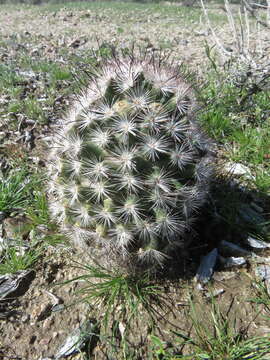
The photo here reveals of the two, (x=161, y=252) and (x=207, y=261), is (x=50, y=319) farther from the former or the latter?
(x=207, y=261)

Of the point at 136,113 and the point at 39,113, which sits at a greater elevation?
the point at 136,113

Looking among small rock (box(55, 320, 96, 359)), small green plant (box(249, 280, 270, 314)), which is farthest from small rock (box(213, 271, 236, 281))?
small rock (box(55, 320, 96, 359))

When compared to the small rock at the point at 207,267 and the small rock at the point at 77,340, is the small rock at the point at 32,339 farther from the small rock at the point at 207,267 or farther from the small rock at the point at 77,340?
the small rock at the point at 207,267

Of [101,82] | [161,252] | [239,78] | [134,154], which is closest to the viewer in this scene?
[134,154]

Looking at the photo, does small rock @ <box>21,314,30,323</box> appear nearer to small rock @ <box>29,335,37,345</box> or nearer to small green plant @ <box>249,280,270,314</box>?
small rock @ <box>29,335,37,345</box>

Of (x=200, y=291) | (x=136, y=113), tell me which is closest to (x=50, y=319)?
(x=200, y=291)
